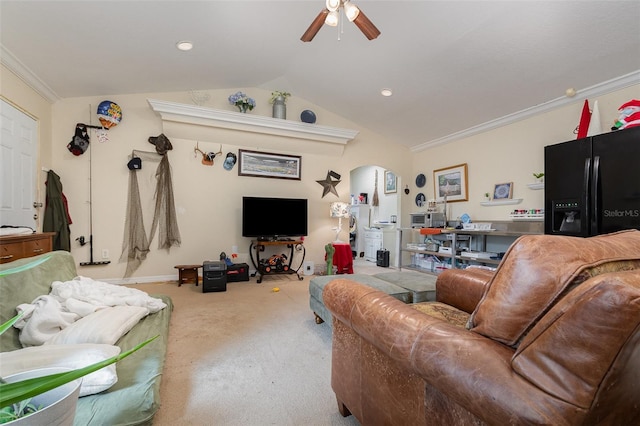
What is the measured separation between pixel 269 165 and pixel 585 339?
4.70 metres

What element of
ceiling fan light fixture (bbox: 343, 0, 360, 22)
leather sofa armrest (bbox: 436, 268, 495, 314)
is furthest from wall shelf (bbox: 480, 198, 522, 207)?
ceiling fan light fixture (bbox: 343, 0, 360, 22)

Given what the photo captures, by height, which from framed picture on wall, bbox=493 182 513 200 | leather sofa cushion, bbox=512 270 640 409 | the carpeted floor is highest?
framed picture on wall, bbox=493 182 513 200

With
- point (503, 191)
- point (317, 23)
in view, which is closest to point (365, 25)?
point (317, 23)

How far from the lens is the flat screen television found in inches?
177

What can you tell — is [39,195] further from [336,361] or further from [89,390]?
[336,361]

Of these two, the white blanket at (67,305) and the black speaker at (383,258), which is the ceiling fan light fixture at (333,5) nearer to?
the white blanket at (67,305)

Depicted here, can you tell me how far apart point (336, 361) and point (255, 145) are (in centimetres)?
404

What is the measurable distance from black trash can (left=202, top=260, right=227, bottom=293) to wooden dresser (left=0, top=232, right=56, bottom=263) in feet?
5.18

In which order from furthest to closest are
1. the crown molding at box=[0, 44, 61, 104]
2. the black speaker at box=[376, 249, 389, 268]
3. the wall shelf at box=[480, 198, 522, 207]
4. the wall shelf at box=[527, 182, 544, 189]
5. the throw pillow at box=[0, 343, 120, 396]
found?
the black speaker at box=[376, 249, 389, 268] < the wall shelf at box=[480, 198, 522, 207] < the wall shelf at box=[527, 182, 544, 189] < the crown molding at box=[0, 44, 61, 104] < the throw pillow at box=[0, 343, 120, 396]

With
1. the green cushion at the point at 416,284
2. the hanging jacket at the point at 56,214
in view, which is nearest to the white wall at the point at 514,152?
the green cushion at the point at 416,284

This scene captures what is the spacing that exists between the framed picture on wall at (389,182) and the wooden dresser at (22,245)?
5.69 metres

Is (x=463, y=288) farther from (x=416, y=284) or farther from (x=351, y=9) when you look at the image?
(x=351, y=9)

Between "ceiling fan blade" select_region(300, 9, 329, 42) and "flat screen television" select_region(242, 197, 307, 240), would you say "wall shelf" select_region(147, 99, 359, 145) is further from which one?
"ceiling fan blade" select_region(300, 9, 329, 42)

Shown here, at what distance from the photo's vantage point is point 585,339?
0.60 m
